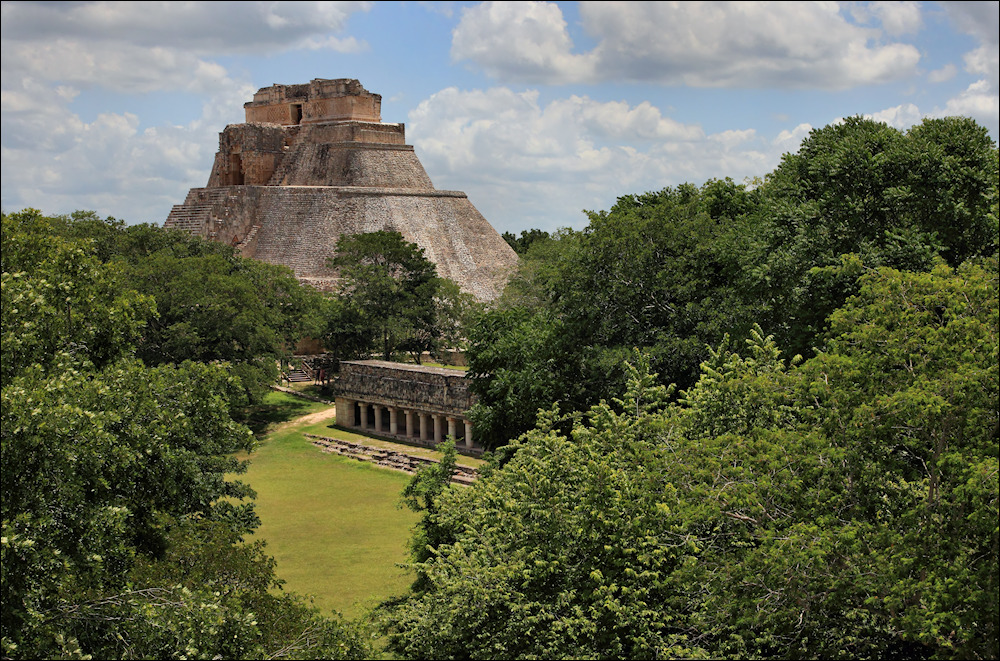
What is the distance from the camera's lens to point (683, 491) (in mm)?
11586

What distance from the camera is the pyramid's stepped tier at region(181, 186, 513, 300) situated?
54.1 m

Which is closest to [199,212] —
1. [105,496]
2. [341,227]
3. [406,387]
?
[341,227]

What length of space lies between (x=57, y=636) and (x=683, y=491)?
21.8 feet

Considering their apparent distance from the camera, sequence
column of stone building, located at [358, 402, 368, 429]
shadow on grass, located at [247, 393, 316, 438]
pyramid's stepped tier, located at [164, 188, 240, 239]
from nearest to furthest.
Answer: column of stone building, located at [358, 402, 368, 429] < shadow on grass, located at [247, 393, 316, 438] < pyramid's stepped tier, located at [164, 188, 240, 239]

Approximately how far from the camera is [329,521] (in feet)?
83.5

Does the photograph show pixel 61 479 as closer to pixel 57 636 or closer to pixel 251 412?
pixel 57 636

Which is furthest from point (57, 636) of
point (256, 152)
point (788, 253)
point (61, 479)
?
point (256, 152)

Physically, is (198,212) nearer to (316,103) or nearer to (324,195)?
(324,195)

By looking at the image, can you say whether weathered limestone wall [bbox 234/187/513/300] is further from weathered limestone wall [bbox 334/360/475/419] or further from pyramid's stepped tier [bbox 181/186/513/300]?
weathered limestone wall [bbox 334/360/475/419]

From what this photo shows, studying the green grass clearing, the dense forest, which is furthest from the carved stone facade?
the dense forest

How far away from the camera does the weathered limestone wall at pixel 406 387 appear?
32531mm

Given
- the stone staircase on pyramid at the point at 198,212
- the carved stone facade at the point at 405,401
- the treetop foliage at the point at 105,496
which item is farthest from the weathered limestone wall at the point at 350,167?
the treetop foliage at the point at 105,496

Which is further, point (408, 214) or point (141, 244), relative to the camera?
point (408, 214)

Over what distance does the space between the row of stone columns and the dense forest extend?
14.7m
